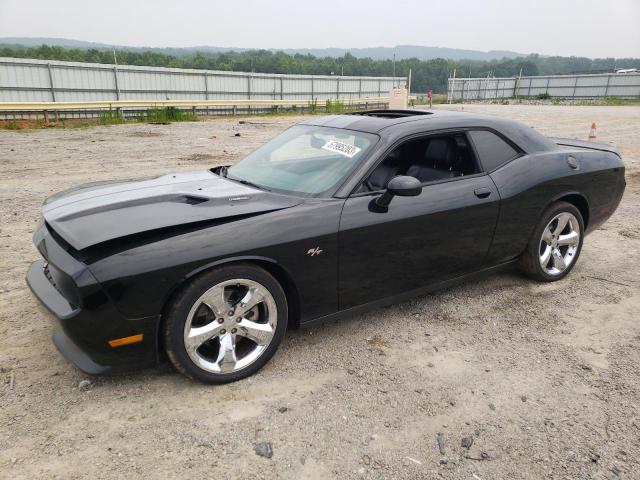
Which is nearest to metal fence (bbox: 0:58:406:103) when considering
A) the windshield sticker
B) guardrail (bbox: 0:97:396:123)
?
guardrail (bbox: 0:97:396:123)

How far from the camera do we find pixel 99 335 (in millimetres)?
2555

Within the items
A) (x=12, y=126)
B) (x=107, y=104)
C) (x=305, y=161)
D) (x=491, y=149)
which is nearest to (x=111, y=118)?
(x=107, y=104)

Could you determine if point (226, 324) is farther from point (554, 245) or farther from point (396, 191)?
point (554, 245)

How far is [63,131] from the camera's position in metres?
15.6

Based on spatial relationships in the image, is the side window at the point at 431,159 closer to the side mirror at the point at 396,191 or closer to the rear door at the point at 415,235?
the rear door at the point at 415,235

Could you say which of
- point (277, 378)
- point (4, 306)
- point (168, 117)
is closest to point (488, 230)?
point (277, 378)

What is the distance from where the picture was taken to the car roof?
3689 mm

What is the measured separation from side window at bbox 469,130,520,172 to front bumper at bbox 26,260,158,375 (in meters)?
2.81

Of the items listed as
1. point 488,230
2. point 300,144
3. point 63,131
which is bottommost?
point 63,131

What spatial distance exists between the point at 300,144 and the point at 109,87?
919 inches

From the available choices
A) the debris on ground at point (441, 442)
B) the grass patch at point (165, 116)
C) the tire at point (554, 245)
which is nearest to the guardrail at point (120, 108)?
the grass patch at point (165, 116)

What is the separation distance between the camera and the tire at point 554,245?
170 inches

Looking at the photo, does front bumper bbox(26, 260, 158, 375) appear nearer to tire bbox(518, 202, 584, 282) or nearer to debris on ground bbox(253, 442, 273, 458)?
debris on ground bbox(253, 442, 273, 458)

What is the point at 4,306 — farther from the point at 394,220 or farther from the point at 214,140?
the point at 214,140
